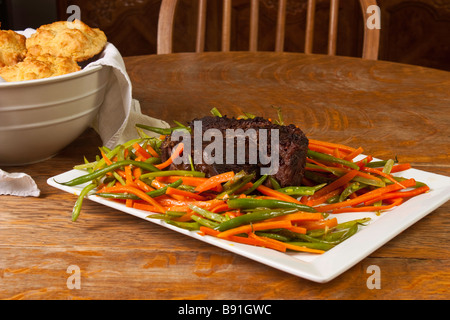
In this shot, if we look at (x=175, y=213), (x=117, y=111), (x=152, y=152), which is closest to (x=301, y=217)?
(x=175, y=213)

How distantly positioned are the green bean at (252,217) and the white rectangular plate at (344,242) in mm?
36

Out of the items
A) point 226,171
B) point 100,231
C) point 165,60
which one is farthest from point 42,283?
point 165,60

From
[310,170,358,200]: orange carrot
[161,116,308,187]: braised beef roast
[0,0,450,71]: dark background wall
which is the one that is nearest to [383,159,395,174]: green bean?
[310,170,358,200]: orange carrot

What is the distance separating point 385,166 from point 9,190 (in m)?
0.98

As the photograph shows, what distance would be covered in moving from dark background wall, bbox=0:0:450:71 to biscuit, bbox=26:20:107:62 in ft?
11.6

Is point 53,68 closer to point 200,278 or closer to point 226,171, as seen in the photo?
point 226,171

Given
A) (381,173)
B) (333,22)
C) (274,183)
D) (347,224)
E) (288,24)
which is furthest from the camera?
(288,24)

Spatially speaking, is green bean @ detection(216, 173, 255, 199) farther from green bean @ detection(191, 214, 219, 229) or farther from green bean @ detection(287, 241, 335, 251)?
green bean @ detection(287, 241, 335, 251)

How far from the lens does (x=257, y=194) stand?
134 centimetres

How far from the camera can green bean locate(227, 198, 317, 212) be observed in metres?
1.21

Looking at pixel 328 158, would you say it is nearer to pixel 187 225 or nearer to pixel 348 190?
pixel 348 190

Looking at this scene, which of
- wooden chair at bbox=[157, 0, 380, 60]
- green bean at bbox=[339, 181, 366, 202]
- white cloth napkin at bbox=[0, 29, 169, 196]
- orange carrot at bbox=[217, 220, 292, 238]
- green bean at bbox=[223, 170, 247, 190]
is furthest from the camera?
wooden chair at bbox=[157, 0, 380, 60]

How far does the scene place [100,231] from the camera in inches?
Answer: 49.8

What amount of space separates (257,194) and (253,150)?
106mm
